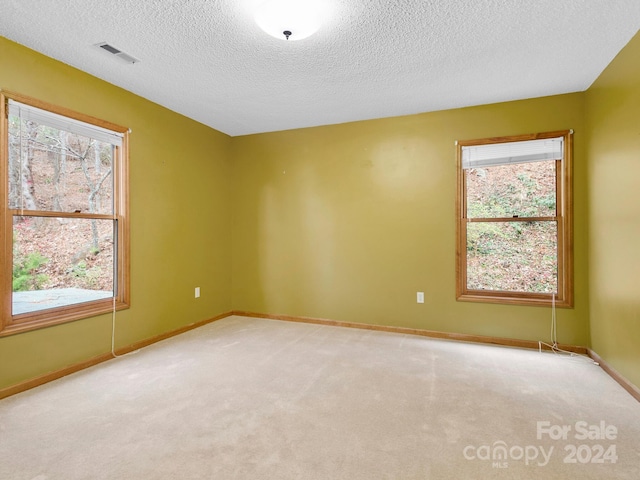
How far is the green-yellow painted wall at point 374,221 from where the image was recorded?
10.9 feet

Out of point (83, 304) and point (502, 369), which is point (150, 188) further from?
point (502, 369)

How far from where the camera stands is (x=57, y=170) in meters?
2.68

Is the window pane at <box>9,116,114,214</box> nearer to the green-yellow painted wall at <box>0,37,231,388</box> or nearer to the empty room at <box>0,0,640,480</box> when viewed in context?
the empty room at <box>0,0,640,480</box>

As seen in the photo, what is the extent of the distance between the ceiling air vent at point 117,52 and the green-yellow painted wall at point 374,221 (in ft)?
6.67

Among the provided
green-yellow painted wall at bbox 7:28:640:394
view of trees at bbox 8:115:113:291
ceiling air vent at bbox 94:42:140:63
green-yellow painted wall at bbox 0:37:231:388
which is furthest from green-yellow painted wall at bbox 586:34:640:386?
view of trees at bbox 8:115:113:291

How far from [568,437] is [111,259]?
3711 mm

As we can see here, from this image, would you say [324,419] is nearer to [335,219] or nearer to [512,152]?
[335,219]

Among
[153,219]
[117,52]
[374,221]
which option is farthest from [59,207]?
[374,221]

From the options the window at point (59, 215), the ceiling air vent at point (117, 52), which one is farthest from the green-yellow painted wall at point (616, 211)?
the window at point (59, 215)

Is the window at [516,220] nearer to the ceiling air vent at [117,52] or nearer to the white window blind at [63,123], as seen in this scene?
the ceiling air vent at [117,52]

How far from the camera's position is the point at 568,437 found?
6.00 ft

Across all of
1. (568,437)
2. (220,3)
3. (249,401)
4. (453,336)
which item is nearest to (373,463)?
(249,401)

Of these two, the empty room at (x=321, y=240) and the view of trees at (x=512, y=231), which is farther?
the view of trees at (x=512, y=231)

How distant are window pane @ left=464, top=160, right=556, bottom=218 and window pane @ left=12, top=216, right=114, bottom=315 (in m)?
3.71
